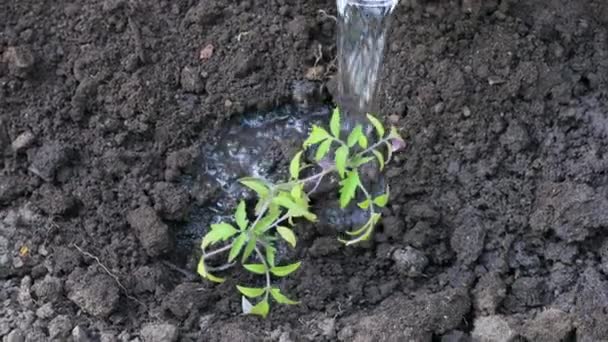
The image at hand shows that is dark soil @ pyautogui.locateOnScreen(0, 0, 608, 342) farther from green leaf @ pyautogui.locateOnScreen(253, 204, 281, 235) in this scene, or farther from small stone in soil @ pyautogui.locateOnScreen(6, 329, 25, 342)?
green leaf @ pyautogui.locateOnScreen(253, 204, 281, 235)

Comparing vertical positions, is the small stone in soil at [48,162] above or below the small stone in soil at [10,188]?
above

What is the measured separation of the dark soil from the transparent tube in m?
0.04

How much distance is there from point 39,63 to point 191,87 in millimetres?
331

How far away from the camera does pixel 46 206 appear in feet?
5.50

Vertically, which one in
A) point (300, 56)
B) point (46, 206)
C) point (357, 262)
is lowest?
point (357, 262)

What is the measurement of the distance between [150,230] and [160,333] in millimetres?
220

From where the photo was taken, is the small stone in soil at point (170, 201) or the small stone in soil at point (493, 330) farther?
the small stone in soil at point (170, 201)

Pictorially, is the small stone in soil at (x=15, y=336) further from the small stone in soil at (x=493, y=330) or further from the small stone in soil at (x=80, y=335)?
the small stone in soil at (x=493, y=330)

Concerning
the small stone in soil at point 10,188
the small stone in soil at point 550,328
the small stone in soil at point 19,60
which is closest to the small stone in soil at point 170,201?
the small stone in soil at point 10,188

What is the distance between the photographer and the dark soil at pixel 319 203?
156cm

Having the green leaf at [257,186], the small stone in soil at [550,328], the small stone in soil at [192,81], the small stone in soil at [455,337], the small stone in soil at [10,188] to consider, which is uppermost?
the green leaf at [257,186]

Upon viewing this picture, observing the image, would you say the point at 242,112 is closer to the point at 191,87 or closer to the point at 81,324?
the point at 191,87

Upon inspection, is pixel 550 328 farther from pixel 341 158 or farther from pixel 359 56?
pixel 359 56

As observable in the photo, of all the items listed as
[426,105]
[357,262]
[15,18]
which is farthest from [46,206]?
[426,105]
